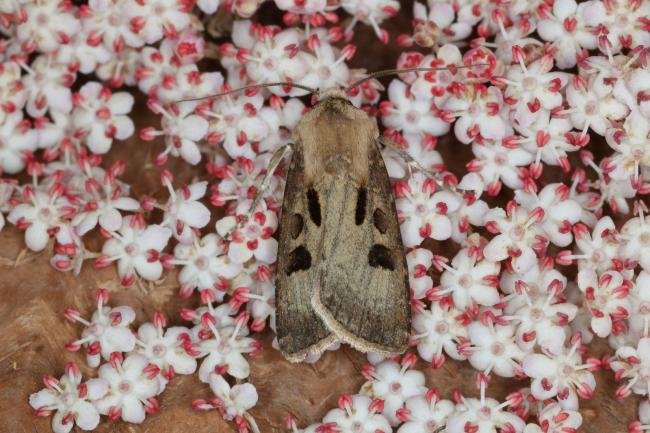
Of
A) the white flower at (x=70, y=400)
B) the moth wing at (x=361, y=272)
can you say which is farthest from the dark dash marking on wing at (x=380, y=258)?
the white flower at (x=70, y=400)

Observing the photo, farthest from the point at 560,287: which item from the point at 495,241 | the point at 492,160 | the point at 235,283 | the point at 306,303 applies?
the point at 235,283

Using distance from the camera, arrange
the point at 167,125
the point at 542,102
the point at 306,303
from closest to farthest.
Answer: the point at 306,303, the point at 542,102, the point at 167,125

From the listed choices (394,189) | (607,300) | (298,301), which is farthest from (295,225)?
(607,300)

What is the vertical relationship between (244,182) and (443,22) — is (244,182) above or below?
below

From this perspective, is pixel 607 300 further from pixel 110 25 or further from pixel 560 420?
pixel 110 25

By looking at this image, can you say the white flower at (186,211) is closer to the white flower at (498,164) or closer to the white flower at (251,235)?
the white flower at (251,235)

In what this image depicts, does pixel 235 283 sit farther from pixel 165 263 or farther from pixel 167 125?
pixel 167 125

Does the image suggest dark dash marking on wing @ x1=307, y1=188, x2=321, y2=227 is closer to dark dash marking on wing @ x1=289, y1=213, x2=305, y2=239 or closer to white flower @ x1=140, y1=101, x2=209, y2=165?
dark dash marking on wing @ x1=289, y1=213, x2=305, y2=239
